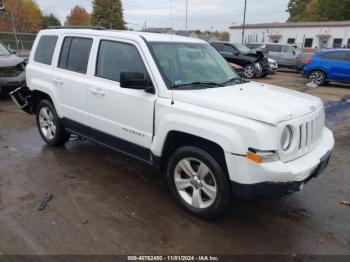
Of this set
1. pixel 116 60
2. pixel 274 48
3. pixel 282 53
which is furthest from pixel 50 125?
pixel 274 48

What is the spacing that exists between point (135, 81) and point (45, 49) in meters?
2.57

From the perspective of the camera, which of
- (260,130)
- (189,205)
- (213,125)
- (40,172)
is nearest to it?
(260,130)

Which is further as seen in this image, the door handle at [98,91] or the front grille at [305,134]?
the door handle at [98,91]

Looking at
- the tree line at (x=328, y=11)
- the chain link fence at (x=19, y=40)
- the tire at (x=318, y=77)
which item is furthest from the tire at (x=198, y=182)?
the tree line at (x=328, y=11)

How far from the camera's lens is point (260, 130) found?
289 cm

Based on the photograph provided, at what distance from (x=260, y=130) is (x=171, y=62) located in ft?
5.08

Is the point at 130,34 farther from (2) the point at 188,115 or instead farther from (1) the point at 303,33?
(1) the point at 303,33

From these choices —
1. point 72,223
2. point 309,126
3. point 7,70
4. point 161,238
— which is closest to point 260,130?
point 309,126

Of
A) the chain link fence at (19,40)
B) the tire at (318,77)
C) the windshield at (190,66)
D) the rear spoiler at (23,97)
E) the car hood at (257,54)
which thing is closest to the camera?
the windshield at (190,66)

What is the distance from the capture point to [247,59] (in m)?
16.2

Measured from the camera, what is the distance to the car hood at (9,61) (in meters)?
9.22

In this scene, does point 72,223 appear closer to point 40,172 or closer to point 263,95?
point 40,172

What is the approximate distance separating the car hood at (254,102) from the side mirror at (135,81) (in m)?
0.36

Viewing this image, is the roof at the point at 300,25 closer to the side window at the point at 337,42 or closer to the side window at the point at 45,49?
the side window at the point at 337,42
